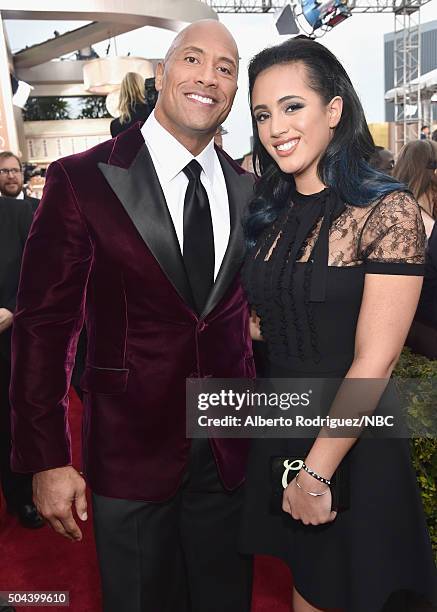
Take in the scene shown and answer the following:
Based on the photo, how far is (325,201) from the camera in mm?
1440

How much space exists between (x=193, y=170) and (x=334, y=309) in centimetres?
52

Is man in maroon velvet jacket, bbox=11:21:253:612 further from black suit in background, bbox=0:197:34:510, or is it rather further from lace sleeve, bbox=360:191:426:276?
black suit in background, bbox=0:197:34:510

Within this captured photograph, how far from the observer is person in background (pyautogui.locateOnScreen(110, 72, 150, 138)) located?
3.15m

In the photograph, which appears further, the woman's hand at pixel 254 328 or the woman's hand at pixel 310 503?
the woman's hand at pixel 254 328

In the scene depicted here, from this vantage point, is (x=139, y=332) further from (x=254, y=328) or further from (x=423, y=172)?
(x=423, y=172)

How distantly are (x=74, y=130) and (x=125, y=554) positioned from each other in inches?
Result: 469

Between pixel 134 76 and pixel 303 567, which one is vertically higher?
pixel 134 76

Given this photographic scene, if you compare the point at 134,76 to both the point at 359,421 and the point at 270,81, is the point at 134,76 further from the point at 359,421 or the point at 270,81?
the point at 359,421

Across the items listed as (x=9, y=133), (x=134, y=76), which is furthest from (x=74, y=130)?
(x=134, y=76)

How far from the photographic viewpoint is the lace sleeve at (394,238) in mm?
1253

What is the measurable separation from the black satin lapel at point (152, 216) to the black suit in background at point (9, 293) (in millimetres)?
1445

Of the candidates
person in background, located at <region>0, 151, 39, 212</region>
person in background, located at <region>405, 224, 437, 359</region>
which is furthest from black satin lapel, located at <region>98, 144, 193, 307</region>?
person in background, located at <region>0, 151, 39, 212</region>

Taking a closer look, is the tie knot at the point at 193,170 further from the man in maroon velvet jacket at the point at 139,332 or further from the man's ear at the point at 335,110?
the man's ear at the point at 335,110

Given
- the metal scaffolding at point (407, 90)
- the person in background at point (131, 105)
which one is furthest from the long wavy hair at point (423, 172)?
the metal scaffolding at point (407, 90)
